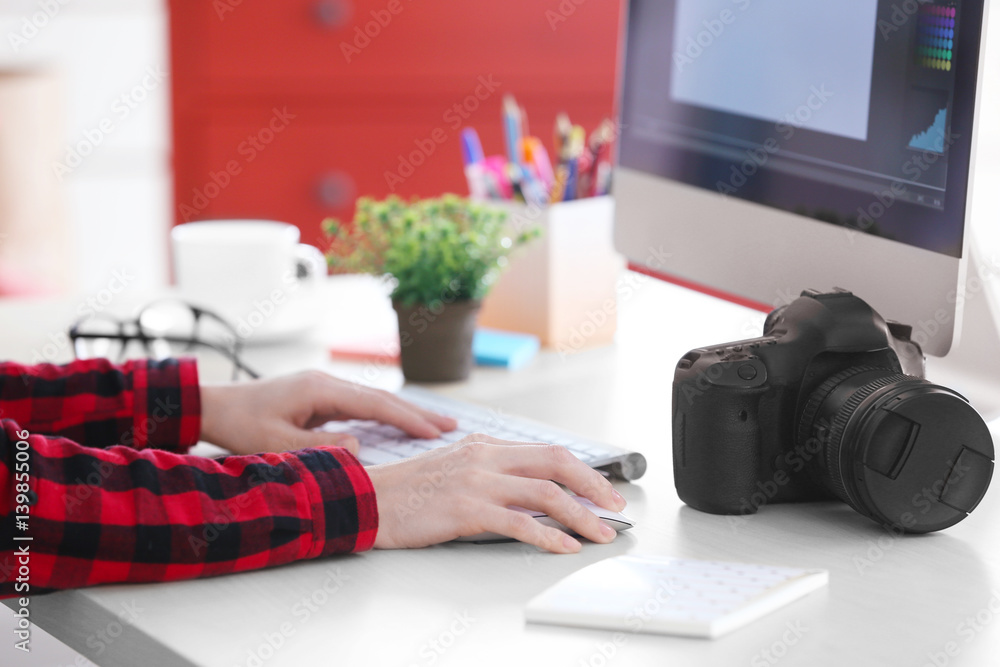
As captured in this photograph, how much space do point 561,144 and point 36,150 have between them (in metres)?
1.49

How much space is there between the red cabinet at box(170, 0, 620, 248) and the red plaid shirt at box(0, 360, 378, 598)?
5.21ft

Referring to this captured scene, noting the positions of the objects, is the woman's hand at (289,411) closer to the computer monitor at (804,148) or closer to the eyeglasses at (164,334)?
the eyeglasses at (164,334)

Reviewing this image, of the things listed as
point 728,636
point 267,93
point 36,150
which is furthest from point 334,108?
point 728,636

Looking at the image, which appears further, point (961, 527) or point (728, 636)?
point (961, 527)

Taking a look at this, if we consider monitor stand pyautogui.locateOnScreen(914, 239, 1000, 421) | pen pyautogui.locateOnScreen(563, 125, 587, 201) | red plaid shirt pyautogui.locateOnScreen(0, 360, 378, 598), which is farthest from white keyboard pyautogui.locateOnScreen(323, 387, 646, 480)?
pen pyautogui.locateOnScreen(563, 125, 587, 201)

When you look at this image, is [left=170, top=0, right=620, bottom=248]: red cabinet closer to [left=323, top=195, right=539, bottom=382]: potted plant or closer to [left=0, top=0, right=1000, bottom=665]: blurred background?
[left=0, top=0, right=1000, bottom=665]: blurred background

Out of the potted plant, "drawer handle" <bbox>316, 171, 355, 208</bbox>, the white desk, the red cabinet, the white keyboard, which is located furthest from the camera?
"drawer handle" <bbox>316, 171, 355, 208</bbox>

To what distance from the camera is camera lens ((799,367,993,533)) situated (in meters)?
0.60

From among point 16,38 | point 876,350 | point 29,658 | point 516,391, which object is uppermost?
point 16,38

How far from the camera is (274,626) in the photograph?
526 millimetres

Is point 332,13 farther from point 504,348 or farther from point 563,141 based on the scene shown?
point 504,348

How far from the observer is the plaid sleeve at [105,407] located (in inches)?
31.0

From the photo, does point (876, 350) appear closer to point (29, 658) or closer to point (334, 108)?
point (29, 658)

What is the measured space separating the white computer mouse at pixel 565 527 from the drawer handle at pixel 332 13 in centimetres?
165
